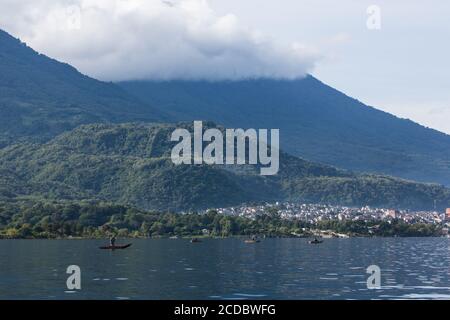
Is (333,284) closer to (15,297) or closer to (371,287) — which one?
(371,287)
